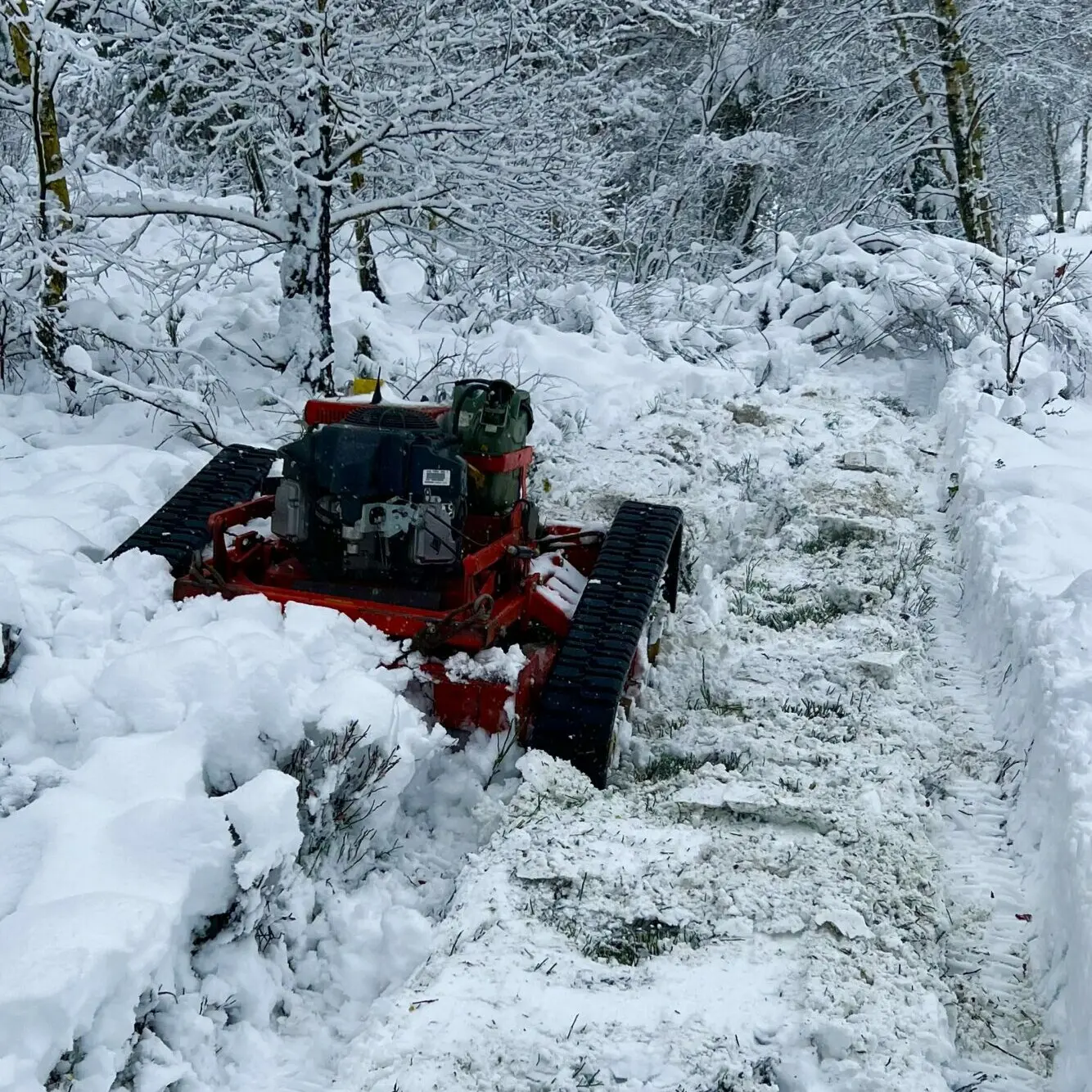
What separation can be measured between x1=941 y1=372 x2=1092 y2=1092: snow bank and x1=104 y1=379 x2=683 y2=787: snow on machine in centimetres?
151

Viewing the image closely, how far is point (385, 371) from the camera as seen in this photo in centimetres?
894

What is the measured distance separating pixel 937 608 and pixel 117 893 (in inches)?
185

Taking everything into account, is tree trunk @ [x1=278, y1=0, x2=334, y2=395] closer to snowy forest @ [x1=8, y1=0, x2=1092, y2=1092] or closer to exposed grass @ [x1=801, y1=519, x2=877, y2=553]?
snowy forest @ [x1=8, y1=0, x2=1092, y2=1092]

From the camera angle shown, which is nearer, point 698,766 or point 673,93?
point 698,766

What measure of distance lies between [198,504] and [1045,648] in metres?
3.82

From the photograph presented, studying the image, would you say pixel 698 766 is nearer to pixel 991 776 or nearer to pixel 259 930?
pixel 991 776

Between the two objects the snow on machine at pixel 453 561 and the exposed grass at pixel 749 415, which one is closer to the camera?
the snow on machine at pixel 453 561

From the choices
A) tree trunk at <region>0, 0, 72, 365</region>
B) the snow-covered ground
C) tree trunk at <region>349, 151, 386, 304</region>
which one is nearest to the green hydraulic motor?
the snow-covered ground

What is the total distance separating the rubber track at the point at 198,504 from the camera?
5027mm

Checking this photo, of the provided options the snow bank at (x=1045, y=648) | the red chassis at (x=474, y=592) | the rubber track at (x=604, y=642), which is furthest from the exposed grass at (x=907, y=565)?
the red chassis at (x=474, y=592)

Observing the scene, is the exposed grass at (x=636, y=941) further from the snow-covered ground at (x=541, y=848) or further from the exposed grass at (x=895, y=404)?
the exposed grass at (x=895, y=404)

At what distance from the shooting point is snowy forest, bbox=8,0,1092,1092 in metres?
2.83

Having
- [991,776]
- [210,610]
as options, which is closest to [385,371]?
[210,610]

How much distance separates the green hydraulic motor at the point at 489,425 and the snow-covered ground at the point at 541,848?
1068 millimetres
